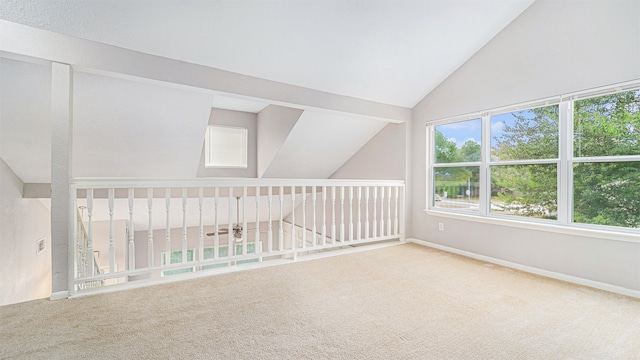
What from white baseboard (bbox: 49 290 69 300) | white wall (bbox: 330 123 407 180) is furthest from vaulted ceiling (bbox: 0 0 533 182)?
white baseboard (bbox: 49 290 69 300)

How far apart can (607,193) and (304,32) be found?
10.3 ft

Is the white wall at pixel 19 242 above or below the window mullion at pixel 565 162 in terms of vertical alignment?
below

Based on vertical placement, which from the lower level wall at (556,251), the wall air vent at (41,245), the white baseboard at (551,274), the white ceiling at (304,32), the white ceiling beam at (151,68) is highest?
the white ceiling at (304,32)

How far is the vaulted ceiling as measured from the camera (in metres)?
2.31

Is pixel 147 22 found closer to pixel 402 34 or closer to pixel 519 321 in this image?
pixel 402 34

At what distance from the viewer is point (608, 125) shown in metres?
2.59

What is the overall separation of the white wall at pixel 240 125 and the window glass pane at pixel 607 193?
4577 mm

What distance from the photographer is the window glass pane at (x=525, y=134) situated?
115 inches

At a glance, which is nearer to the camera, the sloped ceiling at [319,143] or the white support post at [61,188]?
the white support post at [61,188]

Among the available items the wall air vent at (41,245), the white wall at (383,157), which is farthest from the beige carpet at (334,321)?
the wall air vent at (41,245)

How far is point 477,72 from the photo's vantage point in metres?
3.48

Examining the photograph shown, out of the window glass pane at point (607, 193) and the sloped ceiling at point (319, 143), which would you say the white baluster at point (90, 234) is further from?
the window glass pane at point (607, 193)

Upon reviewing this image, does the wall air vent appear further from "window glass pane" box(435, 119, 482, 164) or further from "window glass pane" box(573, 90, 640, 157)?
"window glass pane" box(573, 90, 640, 157)

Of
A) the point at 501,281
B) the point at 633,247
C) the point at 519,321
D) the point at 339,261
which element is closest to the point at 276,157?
the point at 339,261
